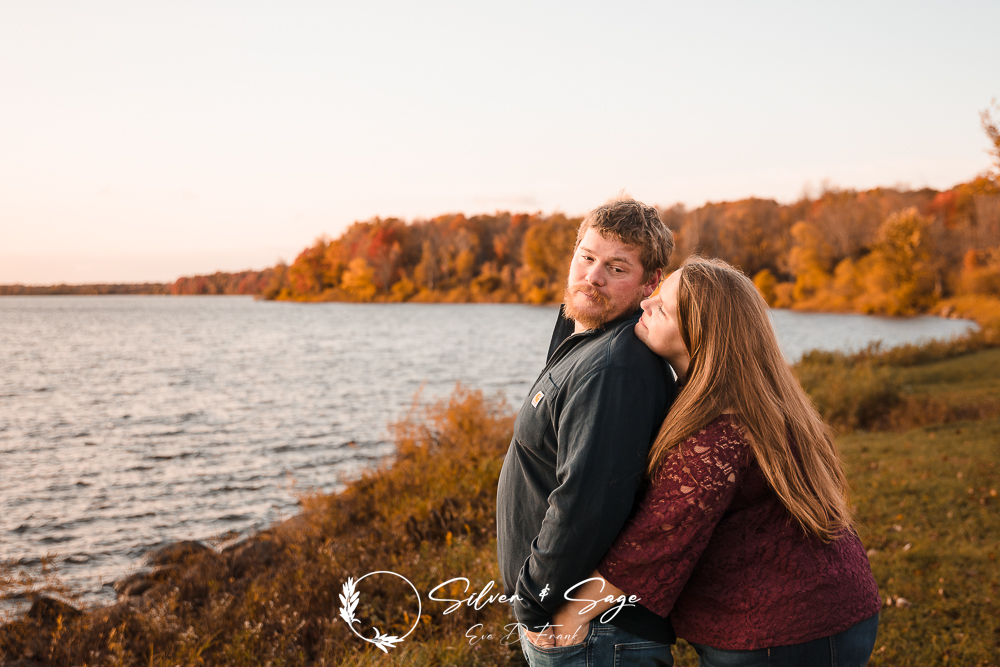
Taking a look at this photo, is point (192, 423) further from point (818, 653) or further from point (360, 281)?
point (360, 281)

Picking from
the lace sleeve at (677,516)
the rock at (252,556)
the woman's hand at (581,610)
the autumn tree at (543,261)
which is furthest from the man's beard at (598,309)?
the autumn tree at (543,261)

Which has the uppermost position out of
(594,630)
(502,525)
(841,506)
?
(841,506)

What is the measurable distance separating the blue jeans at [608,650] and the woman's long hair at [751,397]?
0.62m

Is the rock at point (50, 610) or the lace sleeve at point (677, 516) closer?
the lace sleeve at point (677, 516)

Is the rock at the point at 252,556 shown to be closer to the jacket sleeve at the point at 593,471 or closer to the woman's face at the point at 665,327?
the jacket sleeve at the point at 593,471

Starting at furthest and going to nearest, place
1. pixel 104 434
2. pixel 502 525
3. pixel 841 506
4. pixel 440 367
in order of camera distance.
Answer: pixel 440 367, pixel 104 434, pixel 502 525, pixel 841 506

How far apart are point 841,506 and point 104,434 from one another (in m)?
18.1

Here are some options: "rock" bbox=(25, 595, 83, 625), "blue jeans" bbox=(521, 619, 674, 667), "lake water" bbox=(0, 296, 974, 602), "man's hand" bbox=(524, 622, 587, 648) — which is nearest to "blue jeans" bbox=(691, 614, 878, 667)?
"blue jeans" bbox=(521, 619, 674, 667)

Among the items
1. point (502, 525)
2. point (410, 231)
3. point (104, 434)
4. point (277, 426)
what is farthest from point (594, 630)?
point (410, 231)

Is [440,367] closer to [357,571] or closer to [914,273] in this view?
[357,571]

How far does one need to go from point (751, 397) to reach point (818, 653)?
884 millimetres

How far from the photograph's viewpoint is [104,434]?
53.1ft

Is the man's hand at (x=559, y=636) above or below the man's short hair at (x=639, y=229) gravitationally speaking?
below

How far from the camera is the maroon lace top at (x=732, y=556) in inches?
79.3
